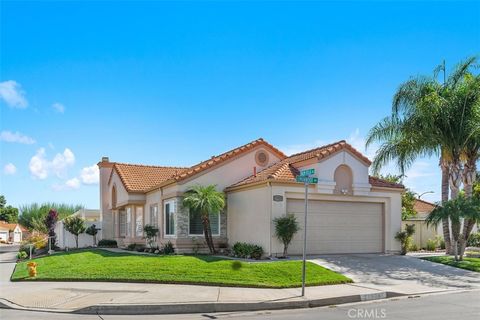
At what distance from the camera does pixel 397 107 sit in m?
21.6

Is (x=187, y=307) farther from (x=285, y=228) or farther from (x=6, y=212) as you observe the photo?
(x=6, y=212)

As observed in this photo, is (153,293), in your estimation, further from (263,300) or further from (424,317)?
(424,317)

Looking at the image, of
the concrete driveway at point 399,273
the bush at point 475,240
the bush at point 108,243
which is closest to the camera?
the concrete driveway at point 399,273

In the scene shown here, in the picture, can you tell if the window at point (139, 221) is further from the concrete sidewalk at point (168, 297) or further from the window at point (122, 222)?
the concrete sidewalk at point (168, 297)

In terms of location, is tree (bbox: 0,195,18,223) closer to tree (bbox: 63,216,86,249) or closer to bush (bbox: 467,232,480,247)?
tree (bbox: 63,216,86,249)

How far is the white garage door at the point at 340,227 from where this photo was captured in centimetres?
1972

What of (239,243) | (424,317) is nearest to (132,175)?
(239,243)

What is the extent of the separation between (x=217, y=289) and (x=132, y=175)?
56.1ft

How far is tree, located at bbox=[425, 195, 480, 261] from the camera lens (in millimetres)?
18484

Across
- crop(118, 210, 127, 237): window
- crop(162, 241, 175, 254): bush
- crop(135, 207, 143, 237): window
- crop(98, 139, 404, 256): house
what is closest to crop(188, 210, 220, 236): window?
crop(98, 139, 404, 256): house

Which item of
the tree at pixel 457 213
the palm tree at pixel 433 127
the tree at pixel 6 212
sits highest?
the palm tree at pixel 433 127

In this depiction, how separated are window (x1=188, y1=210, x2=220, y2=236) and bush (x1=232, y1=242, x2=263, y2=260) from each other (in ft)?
6.73

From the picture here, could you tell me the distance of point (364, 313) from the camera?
10.2 m

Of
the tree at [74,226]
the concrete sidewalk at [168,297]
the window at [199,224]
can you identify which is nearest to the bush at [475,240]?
the window at [199,224]
